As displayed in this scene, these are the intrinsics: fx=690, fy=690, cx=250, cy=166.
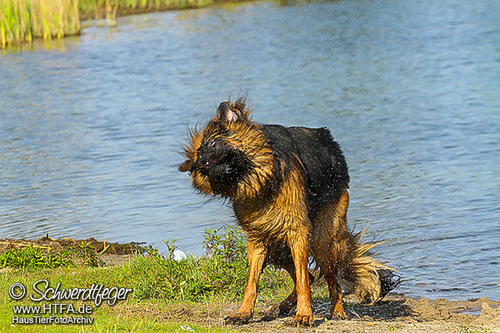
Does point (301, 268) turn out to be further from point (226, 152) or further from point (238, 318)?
point (226, 152)

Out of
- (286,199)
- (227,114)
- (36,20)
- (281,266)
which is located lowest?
(281,266)

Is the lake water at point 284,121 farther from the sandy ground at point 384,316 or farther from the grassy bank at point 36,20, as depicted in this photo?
the grassy bank at point 36,20

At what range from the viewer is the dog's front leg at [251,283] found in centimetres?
549

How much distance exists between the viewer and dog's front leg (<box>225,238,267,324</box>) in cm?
549

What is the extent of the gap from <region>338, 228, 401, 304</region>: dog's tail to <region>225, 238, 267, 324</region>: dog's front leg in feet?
3.40

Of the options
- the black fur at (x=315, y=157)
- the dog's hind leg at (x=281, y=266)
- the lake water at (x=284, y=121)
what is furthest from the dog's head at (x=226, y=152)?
the lake water at (x=284, y=121)

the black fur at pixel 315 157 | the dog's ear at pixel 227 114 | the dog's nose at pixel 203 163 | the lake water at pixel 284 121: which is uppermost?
the dog's ear at pixel 227 114

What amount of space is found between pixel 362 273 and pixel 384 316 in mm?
448

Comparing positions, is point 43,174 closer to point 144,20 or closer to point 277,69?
point 277,69

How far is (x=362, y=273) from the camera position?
644cm

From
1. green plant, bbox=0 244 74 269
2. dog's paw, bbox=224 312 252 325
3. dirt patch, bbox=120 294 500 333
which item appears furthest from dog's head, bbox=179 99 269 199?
green plant, bbox=0 244 74 269

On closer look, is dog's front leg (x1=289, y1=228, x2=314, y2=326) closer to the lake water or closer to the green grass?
the green grass

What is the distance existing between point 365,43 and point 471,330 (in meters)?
19.9

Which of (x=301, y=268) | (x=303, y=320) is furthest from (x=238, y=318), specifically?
(x=301, y=268)
